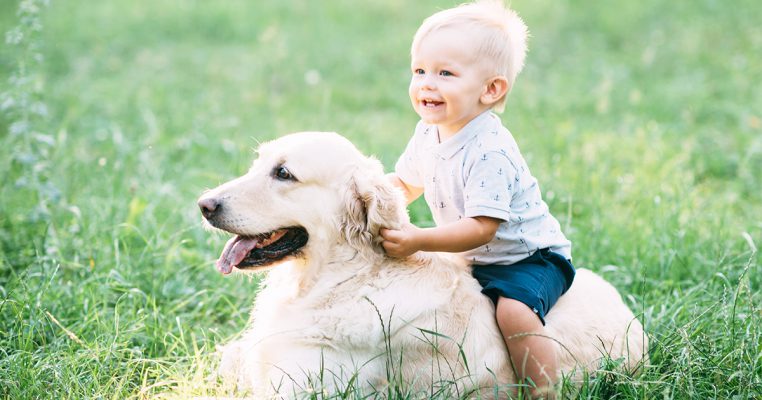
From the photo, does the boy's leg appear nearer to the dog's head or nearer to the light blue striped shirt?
the light blue striped shirt

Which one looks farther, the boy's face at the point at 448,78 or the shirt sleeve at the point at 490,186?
the boy's face at the point at 448,78

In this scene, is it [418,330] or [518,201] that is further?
[518,201]

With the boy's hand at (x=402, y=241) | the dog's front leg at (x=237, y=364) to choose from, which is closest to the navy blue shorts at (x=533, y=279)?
the boy's hand at (x=402, y=241)

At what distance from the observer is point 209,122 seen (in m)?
6.52

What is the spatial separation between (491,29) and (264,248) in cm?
121

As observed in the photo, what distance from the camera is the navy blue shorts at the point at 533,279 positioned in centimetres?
281

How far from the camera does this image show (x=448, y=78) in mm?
2920

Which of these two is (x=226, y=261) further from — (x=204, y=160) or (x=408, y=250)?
(x=204, y=160)

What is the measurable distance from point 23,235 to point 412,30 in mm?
6489

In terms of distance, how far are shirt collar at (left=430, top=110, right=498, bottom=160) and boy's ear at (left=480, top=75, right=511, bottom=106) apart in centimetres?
6

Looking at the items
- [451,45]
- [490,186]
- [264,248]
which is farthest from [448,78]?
[264,248]

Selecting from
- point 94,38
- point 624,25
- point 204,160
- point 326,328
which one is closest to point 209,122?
point 204,160

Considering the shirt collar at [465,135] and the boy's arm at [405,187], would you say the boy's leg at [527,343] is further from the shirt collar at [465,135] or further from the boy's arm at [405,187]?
the boy's arm at [405,187]

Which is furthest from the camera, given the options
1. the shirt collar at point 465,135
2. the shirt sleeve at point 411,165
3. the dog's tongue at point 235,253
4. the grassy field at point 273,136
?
the shirt sleeve at point 411,165
